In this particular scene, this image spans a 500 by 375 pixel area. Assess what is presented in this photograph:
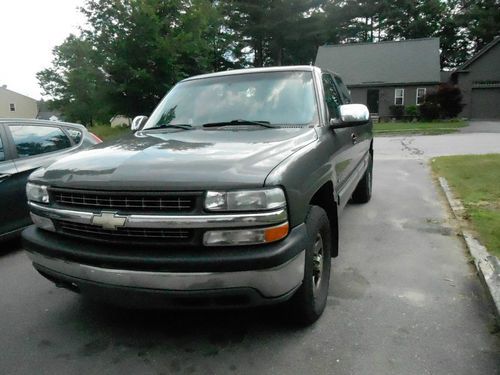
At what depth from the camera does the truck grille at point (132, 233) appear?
241 cm

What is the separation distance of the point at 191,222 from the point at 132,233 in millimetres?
389

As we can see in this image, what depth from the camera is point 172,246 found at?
2.44 m

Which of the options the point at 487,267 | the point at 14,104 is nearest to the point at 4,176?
the point at 487,267

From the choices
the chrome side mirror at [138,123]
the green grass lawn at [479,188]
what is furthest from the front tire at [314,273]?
the chrome side mirror at [138,123]

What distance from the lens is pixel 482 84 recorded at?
33094 millimetres

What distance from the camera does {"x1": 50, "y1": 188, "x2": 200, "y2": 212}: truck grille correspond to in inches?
94.1

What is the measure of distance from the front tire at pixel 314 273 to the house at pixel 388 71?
31.4 meters

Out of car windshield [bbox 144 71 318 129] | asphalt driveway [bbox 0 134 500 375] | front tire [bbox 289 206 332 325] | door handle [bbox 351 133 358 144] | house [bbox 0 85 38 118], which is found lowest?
asphalt driveway [bbox 0 134 500 375]

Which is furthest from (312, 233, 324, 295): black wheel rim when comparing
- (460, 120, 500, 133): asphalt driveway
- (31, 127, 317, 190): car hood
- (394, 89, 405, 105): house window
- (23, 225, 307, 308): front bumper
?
(394, 89, 405, 105): house window

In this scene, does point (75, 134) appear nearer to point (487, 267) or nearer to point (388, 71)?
point (487, 267)

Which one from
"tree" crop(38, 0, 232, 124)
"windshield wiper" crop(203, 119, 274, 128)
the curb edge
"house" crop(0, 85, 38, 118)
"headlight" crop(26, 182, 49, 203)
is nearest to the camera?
"headlight" crop(26, 182, 49, 203)

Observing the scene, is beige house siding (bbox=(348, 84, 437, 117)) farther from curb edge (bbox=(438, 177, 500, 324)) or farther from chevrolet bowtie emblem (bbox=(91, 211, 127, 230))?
chevrolet bowtie emblem (bbox=(91, 211, 127, 230))

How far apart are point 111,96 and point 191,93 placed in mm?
23891

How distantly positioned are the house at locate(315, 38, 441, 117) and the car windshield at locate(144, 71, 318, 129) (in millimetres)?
30342
